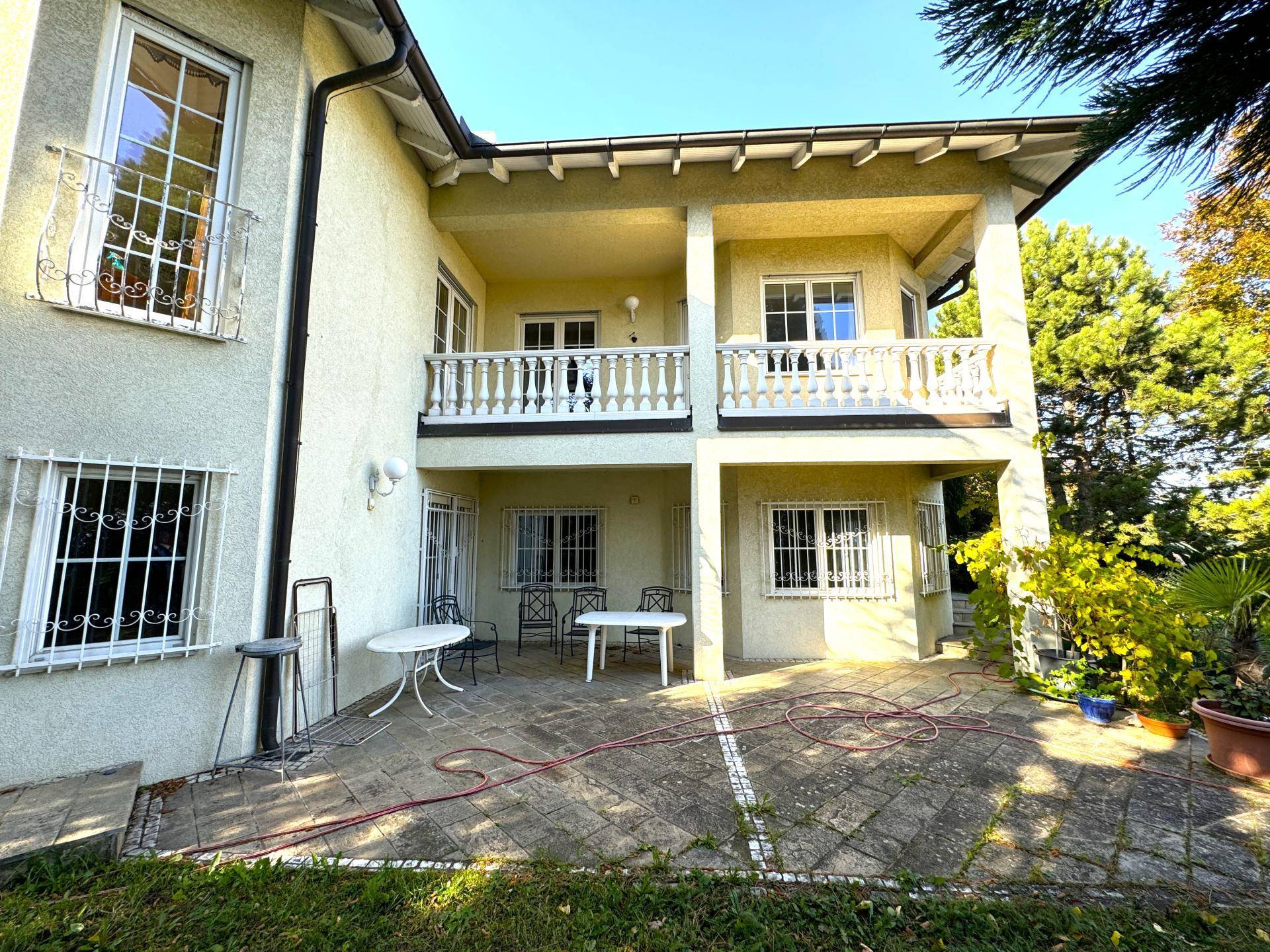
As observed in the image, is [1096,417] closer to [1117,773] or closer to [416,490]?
[1117,773]

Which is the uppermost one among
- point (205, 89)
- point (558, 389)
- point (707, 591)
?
point (205, 89)

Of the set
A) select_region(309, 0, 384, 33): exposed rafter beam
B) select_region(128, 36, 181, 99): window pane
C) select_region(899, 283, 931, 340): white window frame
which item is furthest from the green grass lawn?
select_region(899, 283, 931, 340): white window frame

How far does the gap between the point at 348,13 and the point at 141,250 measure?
2.79 m

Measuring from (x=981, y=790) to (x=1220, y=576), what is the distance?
8.52ft

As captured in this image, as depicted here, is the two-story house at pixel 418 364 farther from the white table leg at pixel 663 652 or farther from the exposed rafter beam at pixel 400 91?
the white table leg at pixel 663 652

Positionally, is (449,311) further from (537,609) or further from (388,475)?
(537,609)

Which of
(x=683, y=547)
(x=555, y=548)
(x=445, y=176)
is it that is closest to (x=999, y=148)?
(x=683, y=547)

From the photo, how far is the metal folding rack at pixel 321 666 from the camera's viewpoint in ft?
14.4

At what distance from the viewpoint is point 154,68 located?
3.93m

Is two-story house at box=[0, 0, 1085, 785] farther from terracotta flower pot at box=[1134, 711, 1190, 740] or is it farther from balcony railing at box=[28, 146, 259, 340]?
terracotta flower pot at box=[1134, 711, 1190, 740]

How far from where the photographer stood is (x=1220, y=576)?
399cm

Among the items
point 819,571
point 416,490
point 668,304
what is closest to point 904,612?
point 819,571

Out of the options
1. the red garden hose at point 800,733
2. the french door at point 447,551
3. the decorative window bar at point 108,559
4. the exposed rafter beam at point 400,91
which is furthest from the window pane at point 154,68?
Answer: the red garden hose at point 800,733

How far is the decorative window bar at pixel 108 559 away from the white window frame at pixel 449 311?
3991mm
